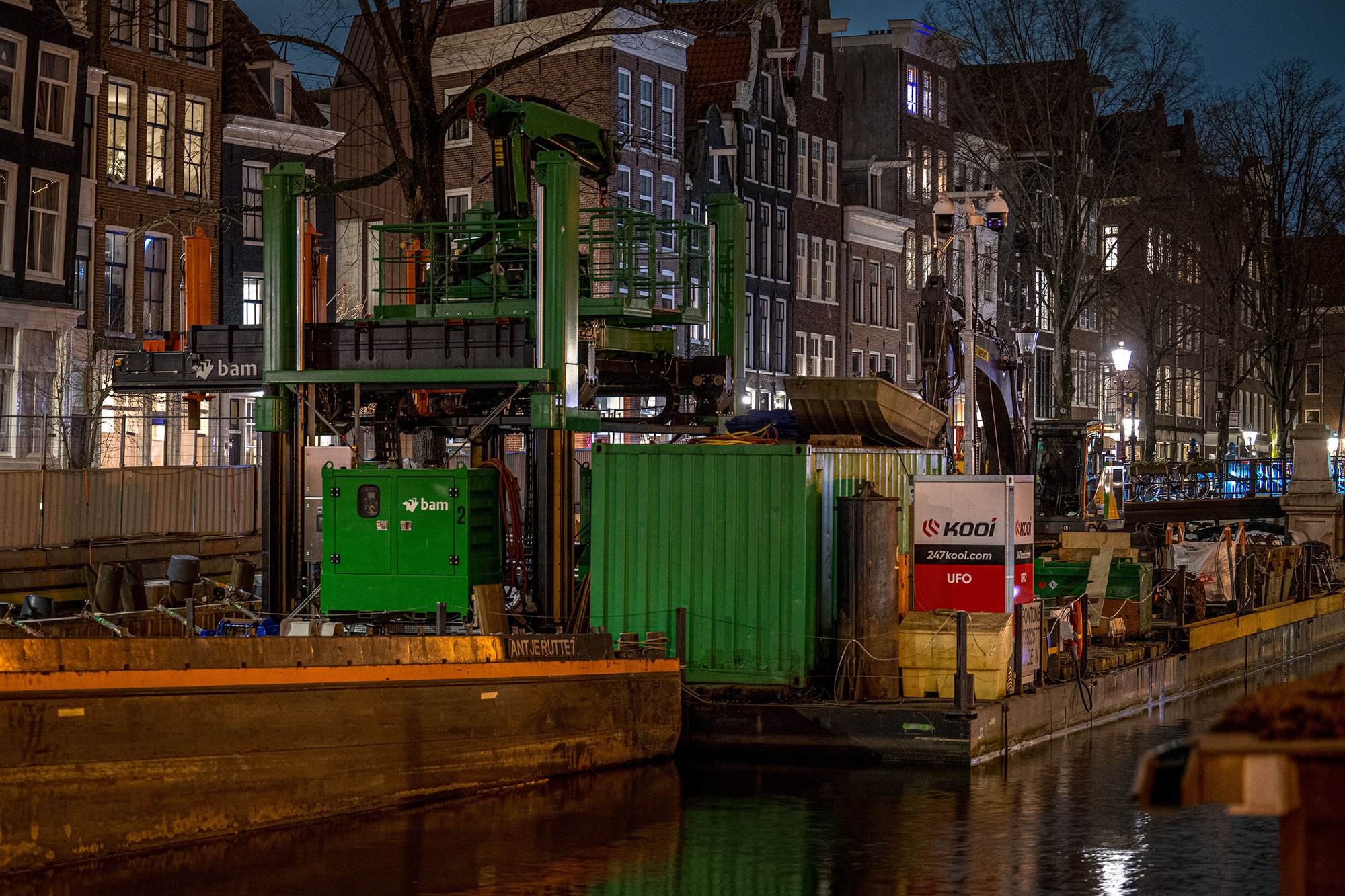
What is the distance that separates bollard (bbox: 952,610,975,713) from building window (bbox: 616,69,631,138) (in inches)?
1364

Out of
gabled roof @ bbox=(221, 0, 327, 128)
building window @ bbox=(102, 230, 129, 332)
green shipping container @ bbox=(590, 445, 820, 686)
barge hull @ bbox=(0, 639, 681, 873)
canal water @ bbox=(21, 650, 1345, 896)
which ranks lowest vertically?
canal water @ bbox=(21, 650, 1345, 896)

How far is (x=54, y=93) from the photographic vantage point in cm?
3997

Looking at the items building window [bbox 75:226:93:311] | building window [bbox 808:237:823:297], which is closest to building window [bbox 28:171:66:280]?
building window [bbox 75:226:93:311]

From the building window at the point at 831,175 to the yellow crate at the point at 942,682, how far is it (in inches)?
1792

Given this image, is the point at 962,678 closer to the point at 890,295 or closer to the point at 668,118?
the point at 668,118

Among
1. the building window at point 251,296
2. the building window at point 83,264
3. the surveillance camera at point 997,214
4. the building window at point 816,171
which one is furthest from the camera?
the building window at point 816,171

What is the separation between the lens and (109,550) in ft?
107

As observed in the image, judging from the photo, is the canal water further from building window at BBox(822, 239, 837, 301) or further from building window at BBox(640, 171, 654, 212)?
building window at BBox(822, 239, 837, 301)

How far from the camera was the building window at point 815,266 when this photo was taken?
63.0 meters

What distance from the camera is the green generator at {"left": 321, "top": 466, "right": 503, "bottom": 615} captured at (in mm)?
19797

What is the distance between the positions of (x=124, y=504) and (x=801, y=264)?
33.0 m

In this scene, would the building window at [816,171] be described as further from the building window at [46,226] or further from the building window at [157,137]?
the building window at [46,226]

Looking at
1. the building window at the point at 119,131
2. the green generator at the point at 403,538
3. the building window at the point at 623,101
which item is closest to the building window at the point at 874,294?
the building window at the point at 623,101

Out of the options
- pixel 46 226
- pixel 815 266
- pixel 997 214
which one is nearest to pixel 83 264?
pixel 46 226
